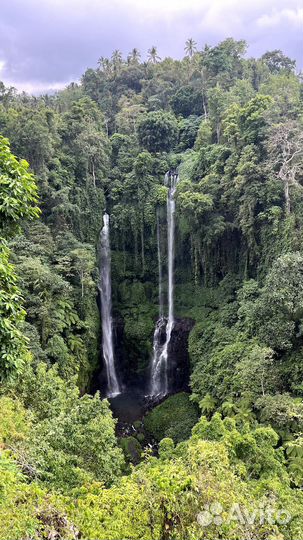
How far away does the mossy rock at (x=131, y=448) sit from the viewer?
1457 cm

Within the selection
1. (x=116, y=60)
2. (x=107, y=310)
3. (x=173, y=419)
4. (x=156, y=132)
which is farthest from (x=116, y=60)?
(x=173, y=419)

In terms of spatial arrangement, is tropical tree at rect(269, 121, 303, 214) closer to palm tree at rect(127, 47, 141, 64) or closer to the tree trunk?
the tree trunk

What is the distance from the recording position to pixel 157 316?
Answer: 75.1 feet

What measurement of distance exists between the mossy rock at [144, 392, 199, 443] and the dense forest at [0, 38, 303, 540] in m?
0.08

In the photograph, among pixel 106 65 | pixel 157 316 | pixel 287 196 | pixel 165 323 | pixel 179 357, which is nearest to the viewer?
pixel 287 196

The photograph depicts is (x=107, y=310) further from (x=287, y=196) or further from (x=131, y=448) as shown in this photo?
(x=287, y=196)

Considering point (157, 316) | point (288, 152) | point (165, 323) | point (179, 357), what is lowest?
point (179, 357)

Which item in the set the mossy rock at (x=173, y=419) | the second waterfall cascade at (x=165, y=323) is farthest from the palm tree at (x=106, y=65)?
the mossy rock at (x=173, y=419)

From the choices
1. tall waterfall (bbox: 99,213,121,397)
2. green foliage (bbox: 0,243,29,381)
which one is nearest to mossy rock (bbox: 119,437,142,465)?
tall waterfall (bbox: 99,213,121,397)

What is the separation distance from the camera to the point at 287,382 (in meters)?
12.8

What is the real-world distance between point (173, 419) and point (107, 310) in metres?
8.46

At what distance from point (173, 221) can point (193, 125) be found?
1159cm

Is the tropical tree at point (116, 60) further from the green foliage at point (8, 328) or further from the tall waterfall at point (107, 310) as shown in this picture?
the green foliage at point (8, 328)

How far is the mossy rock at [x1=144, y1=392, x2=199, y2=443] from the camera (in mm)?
15672
